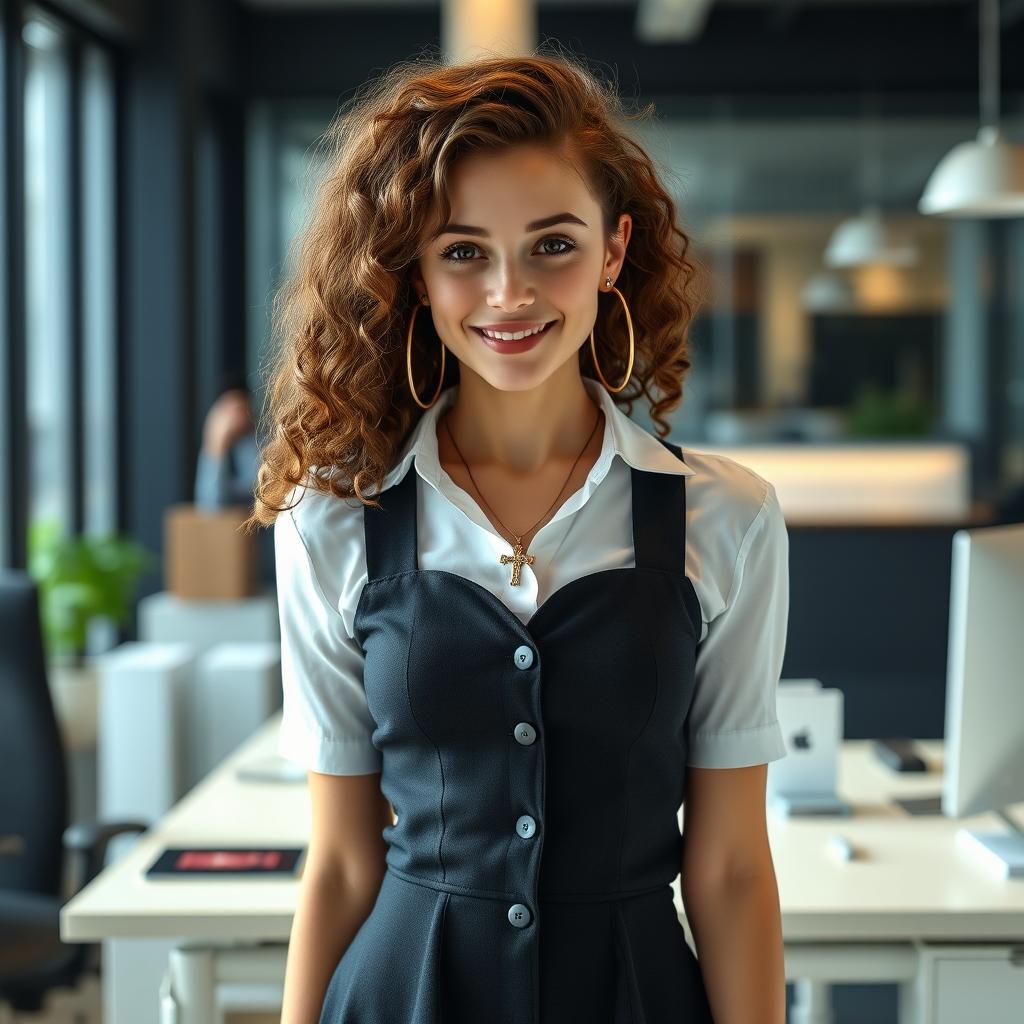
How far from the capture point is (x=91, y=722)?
528cm

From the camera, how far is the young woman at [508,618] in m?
1.41

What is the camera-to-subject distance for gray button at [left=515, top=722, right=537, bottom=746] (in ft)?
4.55

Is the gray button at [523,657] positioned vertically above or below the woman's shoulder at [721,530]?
below

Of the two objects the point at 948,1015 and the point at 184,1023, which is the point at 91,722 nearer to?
the point at 184,1023

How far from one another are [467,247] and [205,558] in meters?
5.24

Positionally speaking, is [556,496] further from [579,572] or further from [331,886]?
[331,886]

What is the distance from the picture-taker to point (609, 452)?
4.93 ft

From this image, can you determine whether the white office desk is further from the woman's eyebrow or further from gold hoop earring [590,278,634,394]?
the woman's eyebrow

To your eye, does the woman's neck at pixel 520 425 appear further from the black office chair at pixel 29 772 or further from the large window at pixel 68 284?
the large window at pixel 68 284

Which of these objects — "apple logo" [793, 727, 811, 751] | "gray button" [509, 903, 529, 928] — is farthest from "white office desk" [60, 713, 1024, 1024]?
"gray button" [509, 903, 529, 928]

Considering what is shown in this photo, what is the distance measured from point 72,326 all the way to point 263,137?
115 inches

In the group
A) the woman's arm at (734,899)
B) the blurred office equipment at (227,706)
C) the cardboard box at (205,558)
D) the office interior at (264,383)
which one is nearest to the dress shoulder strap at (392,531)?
the woman's arm at (734,899)

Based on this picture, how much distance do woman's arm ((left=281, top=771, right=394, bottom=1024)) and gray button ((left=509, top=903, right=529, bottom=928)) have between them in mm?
220

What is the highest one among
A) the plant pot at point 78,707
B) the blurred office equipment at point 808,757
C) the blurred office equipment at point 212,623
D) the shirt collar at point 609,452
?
the shirt collar at point 609,452
